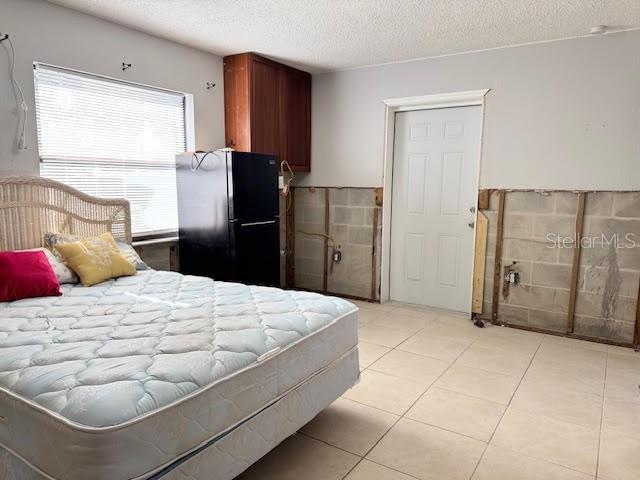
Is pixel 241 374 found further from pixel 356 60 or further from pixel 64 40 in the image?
pixel 356 60

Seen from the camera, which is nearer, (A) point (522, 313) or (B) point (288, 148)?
(A) point (522, 313)

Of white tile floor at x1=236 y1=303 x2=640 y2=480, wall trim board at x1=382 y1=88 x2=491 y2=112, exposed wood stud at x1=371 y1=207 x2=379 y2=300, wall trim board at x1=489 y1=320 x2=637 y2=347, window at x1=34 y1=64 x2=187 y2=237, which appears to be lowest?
white tile floor at x1=236 y1=303 x2=640 y2=480

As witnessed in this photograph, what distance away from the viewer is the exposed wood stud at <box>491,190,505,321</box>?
12.8 feet

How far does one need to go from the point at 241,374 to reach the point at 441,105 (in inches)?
138

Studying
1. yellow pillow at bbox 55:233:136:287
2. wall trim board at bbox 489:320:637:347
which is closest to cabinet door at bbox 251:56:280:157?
yellow pillow at bbox 55:233:136:287

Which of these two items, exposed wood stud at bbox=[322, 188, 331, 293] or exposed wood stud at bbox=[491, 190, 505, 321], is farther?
exposed wood stud at bbox=[322, 188, 331, 293]

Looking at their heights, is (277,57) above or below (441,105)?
above

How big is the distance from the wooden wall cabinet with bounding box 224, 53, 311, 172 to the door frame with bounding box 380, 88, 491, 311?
3.19ft

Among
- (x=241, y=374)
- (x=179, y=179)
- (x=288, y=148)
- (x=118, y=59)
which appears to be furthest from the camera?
(x=288, y=148)

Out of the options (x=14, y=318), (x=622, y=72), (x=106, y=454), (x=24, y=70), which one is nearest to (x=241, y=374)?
(x=106, y=454)

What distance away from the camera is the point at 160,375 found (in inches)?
58.4

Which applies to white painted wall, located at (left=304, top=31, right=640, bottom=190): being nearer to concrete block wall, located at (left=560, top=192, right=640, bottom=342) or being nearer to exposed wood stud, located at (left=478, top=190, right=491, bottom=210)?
exposed wood stud, located at (left=478, top=190, right=491, bottom=210)

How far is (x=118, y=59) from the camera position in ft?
10.9

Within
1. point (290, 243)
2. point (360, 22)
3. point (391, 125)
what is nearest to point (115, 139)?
point (360, 22)
